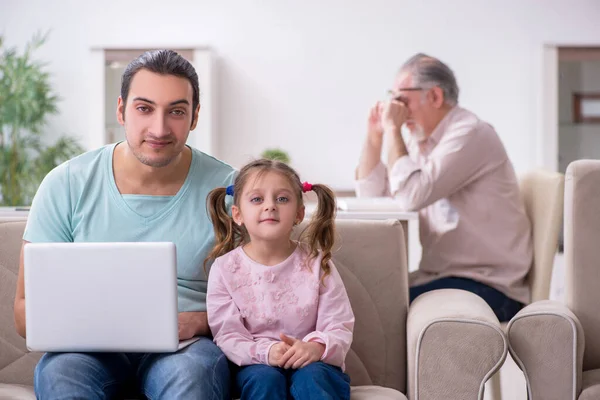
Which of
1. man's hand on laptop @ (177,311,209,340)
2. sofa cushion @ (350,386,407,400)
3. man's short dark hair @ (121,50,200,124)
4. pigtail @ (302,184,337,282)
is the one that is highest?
man's short dark hair @ (121,50,200,124)

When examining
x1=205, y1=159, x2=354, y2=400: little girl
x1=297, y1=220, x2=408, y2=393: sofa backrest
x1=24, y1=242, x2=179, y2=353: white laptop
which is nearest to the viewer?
x1=24, y1=242, x2=179, y2=353: white laptop

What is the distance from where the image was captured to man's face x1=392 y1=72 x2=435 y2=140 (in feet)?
9.99

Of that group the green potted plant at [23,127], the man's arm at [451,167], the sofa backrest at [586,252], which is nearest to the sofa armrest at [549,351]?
the sofa backrest at [586,252]

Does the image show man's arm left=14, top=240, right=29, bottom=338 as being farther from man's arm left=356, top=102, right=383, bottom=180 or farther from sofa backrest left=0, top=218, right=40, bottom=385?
man's arm left=356, top=102, right=383, bottom=180

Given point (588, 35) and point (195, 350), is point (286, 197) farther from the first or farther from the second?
point (588, 35)

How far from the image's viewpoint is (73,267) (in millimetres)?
1667

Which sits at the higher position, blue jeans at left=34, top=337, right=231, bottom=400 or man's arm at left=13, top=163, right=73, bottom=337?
man's arm at left=13, top=163, right=73, bottom=337

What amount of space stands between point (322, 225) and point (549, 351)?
0.60m

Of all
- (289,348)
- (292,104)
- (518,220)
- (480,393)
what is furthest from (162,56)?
(292,104)

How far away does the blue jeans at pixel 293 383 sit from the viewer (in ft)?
5.84

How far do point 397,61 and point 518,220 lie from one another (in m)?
3.95

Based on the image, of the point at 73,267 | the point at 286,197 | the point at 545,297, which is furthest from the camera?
the point at 545,297

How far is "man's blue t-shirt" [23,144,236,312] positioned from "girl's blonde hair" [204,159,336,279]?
4 cm

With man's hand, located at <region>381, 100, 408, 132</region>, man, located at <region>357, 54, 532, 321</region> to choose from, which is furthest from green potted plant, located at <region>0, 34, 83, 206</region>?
man, located at <region>357, 54, 532, 321</region>
